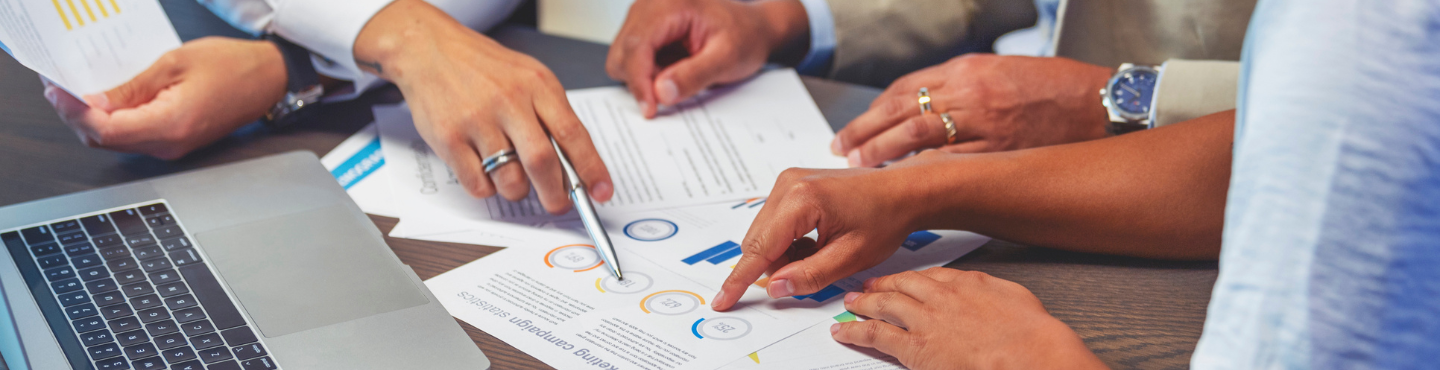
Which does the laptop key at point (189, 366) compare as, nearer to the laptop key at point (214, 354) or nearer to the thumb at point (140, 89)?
the laptop key at point (214, 354)

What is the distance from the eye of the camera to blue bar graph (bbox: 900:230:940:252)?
0.65 m

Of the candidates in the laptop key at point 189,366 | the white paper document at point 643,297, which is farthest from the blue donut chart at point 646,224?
the laptop key at point 189,366

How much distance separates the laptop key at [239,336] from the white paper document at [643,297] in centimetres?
12

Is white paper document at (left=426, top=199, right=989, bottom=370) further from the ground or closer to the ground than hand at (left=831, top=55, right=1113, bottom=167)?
closer to the ground

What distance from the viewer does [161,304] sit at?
1.73 ft

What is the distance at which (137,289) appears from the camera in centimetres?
54

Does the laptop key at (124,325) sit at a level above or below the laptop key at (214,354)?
above

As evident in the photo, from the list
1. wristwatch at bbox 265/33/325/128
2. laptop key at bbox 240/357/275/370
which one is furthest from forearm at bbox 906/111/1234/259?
wristwatch at bbox 265/33/325/128

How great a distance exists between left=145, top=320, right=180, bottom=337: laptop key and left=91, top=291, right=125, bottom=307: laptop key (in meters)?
0.04

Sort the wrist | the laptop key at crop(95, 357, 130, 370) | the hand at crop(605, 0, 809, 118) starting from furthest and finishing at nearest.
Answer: the wrist < the hand at crop(605, 0, 809, 118) < the laptop key at crop(95, 357, 130, 370)

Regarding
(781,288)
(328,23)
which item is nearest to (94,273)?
(328,23)

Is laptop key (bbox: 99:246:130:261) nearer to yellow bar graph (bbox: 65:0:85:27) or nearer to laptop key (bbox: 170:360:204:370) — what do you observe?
laptop key (bbox: 170:360:204:370)

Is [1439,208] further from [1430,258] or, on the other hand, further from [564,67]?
[564,67]

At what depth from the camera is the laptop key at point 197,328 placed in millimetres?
502
